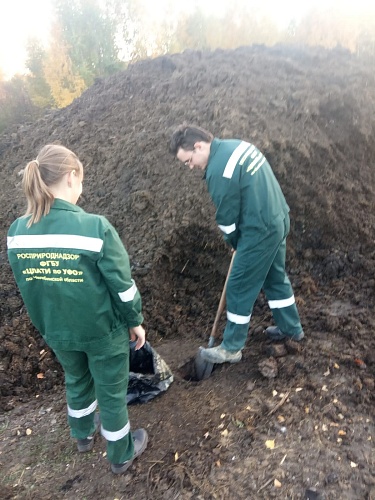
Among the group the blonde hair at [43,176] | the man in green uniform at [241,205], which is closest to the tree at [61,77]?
the man in green uniform at [241,205]

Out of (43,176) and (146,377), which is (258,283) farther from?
(43,176)

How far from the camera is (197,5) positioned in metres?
11.8

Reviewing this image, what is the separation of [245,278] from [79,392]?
1.41 meters

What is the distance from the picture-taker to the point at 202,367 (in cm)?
360

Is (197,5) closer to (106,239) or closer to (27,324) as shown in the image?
(27,324)

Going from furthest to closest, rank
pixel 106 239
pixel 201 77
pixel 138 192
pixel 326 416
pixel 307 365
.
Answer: pixel 201 77
pixel 138 192
pixel 307 365
pixel 326 416
pixel 106 239

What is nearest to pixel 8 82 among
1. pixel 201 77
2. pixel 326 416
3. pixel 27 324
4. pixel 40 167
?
pixel 201 77

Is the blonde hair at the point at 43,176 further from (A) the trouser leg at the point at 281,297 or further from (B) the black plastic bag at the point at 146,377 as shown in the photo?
(A) the trouser leg at the point at 281,297

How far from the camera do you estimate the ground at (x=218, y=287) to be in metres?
2.69

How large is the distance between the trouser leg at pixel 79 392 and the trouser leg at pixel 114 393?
0.14 m

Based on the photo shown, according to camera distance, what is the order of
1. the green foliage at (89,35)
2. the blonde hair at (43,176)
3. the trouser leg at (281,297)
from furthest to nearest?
the green foliage at (89,35)
the trouser leg at (281,297)
the blonde hair at (43,176)

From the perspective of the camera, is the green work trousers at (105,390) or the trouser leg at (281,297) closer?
the green work trousers at (105,390)

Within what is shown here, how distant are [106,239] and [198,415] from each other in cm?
163

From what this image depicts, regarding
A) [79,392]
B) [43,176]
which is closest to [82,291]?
[43,176]
